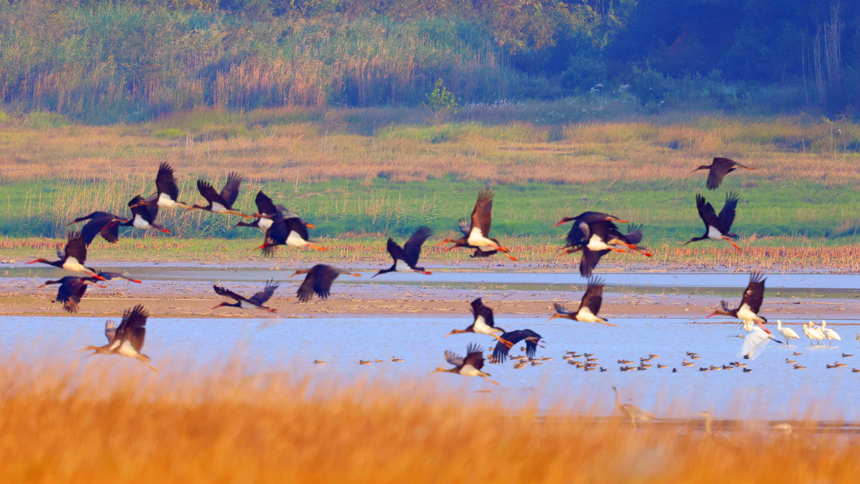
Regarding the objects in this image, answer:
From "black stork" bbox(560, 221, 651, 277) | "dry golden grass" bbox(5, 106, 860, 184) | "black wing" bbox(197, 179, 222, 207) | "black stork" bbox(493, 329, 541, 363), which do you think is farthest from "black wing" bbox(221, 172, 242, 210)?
"dry golden grass" bbox(5, 106, 860, 184)

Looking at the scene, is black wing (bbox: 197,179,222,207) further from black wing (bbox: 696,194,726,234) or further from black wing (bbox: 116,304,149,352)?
black wing (bbox: 696,194,726,234)

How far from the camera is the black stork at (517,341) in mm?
10148

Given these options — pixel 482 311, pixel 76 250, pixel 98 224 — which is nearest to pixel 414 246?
pixel 482 311

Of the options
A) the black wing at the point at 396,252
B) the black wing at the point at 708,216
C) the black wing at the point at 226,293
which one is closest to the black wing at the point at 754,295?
the black wing at the point at 708,216

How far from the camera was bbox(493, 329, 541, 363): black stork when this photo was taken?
33.3 feet

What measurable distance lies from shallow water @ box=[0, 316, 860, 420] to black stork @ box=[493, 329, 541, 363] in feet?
0.53

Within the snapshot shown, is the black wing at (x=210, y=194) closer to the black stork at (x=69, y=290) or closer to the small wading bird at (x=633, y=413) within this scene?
the black stork at (x=69, y=290)

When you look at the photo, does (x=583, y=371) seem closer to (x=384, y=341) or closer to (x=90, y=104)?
(x=384, y=341)

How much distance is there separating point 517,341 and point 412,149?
2023 cm

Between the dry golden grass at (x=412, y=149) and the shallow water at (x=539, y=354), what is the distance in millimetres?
12415

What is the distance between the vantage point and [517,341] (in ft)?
34.3

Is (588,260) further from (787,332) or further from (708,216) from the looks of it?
(787,332)

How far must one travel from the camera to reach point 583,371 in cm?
1156

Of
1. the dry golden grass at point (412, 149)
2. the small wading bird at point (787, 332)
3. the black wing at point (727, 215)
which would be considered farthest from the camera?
the dry golden grass at point (412, 149)
